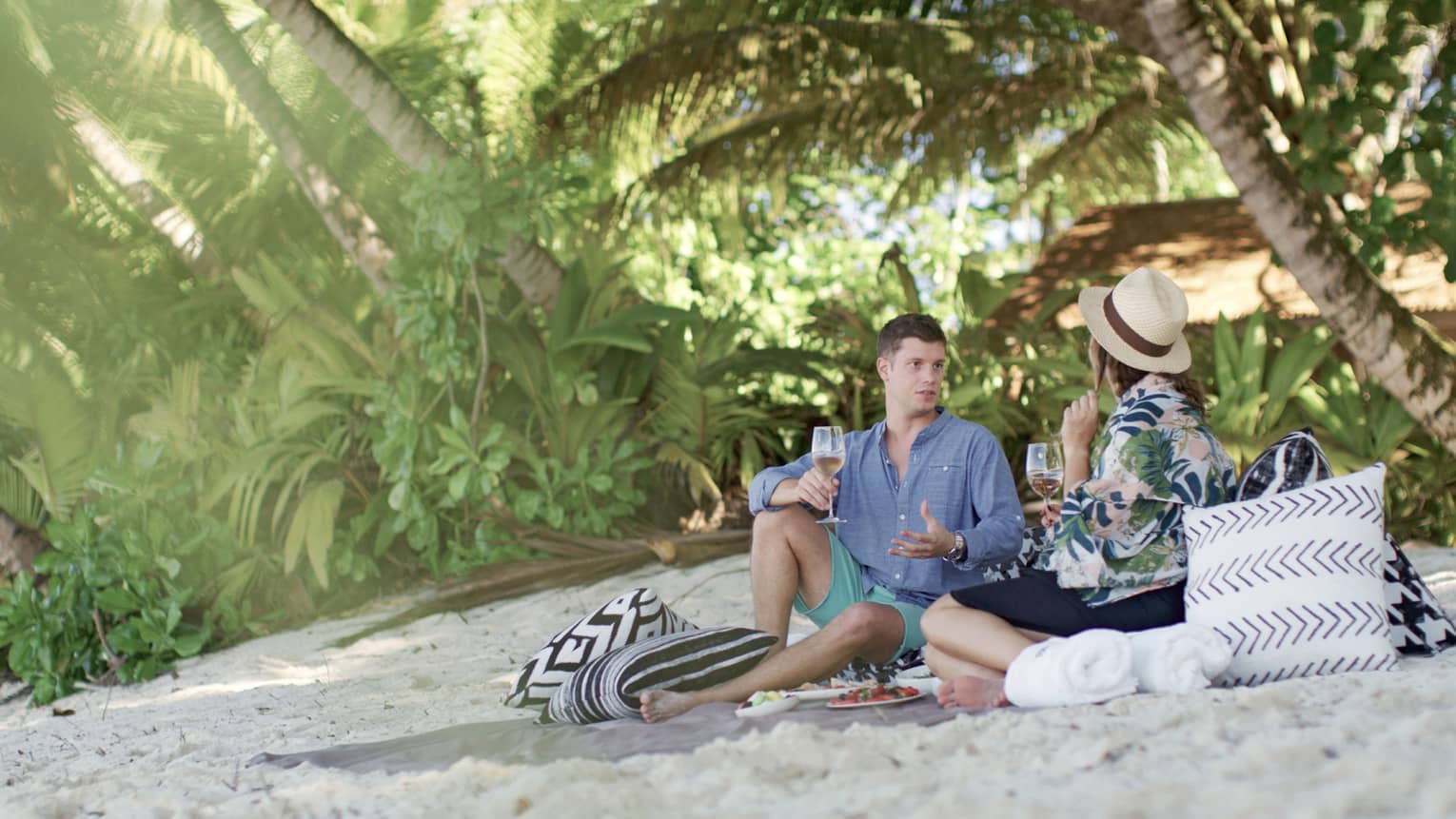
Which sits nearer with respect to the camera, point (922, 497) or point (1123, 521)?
point (1123, 521)

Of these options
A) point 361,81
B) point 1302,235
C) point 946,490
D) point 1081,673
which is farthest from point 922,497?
point 361,81

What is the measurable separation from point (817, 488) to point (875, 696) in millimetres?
704

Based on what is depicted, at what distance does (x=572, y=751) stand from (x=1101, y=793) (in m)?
1.56

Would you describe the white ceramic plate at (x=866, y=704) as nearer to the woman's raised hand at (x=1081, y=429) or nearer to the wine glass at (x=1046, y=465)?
the wine glass at (x=1046, y=465)

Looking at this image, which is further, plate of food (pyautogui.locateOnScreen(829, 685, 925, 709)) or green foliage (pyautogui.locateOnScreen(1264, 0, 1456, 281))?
green foliage (pyautogui.locateOnScreen(1264, 0, 1456, 281))

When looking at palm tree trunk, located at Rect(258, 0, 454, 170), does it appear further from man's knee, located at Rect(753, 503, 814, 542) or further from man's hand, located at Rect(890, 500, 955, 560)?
man's hand, located at Rect(890, 500, 955, 560)

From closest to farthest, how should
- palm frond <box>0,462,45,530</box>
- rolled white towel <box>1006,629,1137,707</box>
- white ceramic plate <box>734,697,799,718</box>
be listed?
rolled white towel <box>1006,629,1137,707</box> → white ceramic plate <box>734,697,799,718</box> → palm frond <box>0,462,45,530</box>

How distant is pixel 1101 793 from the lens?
7.82 ft

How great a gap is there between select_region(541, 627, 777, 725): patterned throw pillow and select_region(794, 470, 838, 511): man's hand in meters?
0.45

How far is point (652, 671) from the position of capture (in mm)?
3930

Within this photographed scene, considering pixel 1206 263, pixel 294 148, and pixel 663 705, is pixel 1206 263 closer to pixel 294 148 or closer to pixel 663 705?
pixel 294 148

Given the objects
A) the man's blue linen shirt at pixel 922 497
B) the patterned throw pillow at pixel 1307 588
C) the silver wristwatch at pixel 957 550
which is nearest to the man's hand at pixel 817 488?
the man's blue linen shirt at pixel 922 497

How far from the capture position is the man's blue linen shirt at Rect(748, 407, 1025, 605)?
4.36 meters

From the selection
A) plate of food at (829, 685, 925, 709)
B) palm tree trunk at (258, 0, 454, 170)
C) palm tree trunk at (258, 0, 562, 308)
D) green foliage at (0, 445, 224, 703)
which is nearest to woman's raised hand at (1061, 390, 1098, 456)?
plate of food at (829, 685, 925, 709)
